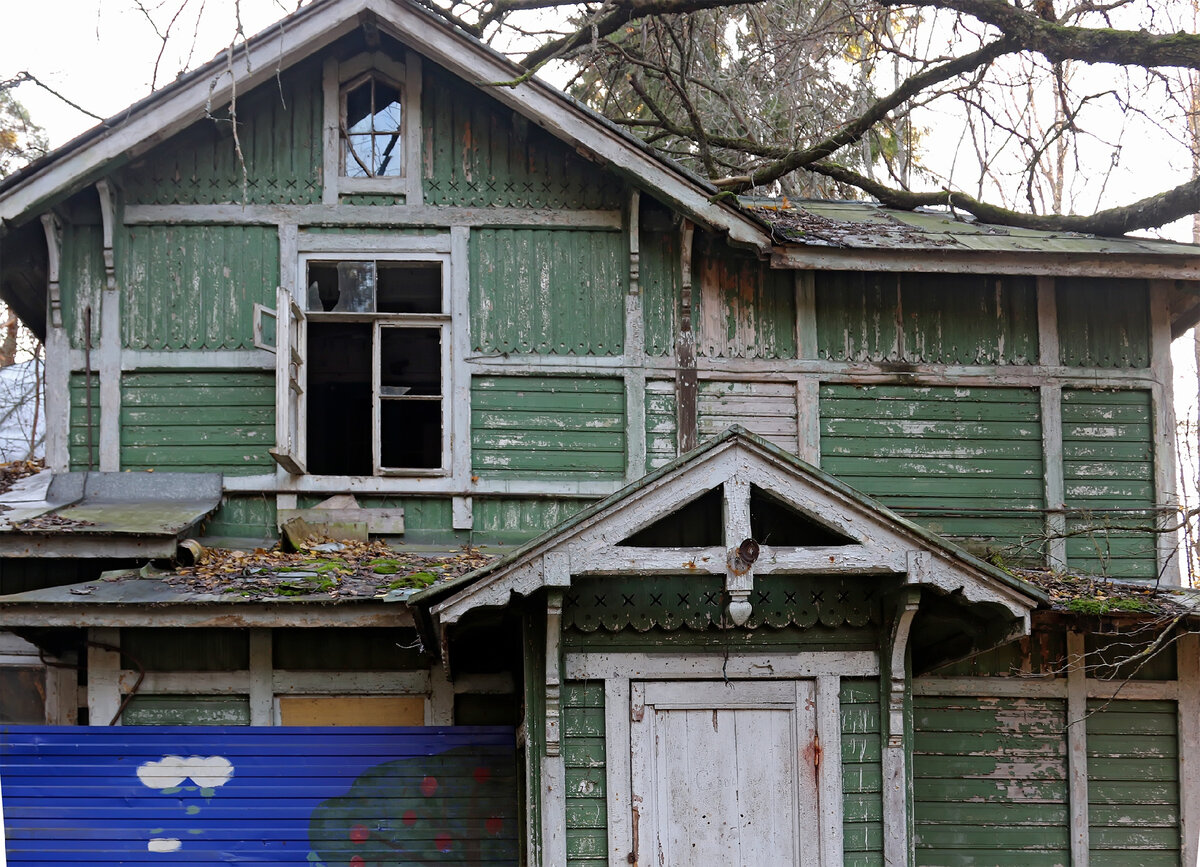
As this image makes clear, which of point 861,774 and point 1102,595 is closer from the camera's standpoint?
Result: point 861,774

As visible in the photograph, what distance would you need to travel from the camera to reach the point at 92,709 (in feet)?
29.9

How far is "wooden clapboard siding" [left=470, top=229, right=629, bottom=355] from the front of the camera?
10.5 metres

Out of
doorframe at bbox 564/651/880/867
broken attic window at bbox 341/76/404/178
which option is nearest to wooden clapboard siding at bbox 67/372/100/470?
broken attic window at bbox 341/76/404/178

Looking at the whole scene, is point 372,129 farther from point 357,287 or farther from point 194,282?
point 194,282

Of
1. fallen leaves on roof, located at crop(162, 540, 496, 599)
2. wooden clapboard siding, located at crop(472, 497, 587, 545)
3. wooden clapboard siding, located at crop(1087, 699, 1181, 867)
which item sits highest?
wooden clapboard siding, located at crop(472, 497, 587, 545)

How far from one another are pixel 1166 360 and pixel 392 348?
6714 millimetres

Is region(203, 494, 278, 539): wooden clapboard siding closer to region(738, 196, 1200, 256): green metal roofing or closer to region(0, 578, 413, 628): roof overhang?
region(0, 578, 413, 628): roof overhang

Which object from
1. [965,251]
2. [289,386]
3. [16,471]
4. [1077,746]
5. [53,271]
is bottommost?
[1077,746]

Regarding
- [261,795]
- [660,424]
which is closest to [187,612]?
[261,795]

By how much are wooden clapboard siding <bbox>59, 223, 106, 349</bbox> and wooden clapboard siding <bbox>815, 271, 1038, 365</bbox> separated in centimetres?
588

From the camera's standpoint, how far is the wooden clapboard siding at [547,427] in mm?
10266

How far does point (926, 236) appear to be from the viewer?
418 inches

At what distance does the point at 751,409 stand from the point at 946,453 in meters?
1.67

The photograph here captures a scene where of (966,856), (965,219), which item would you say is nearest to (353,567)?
(966,856)
